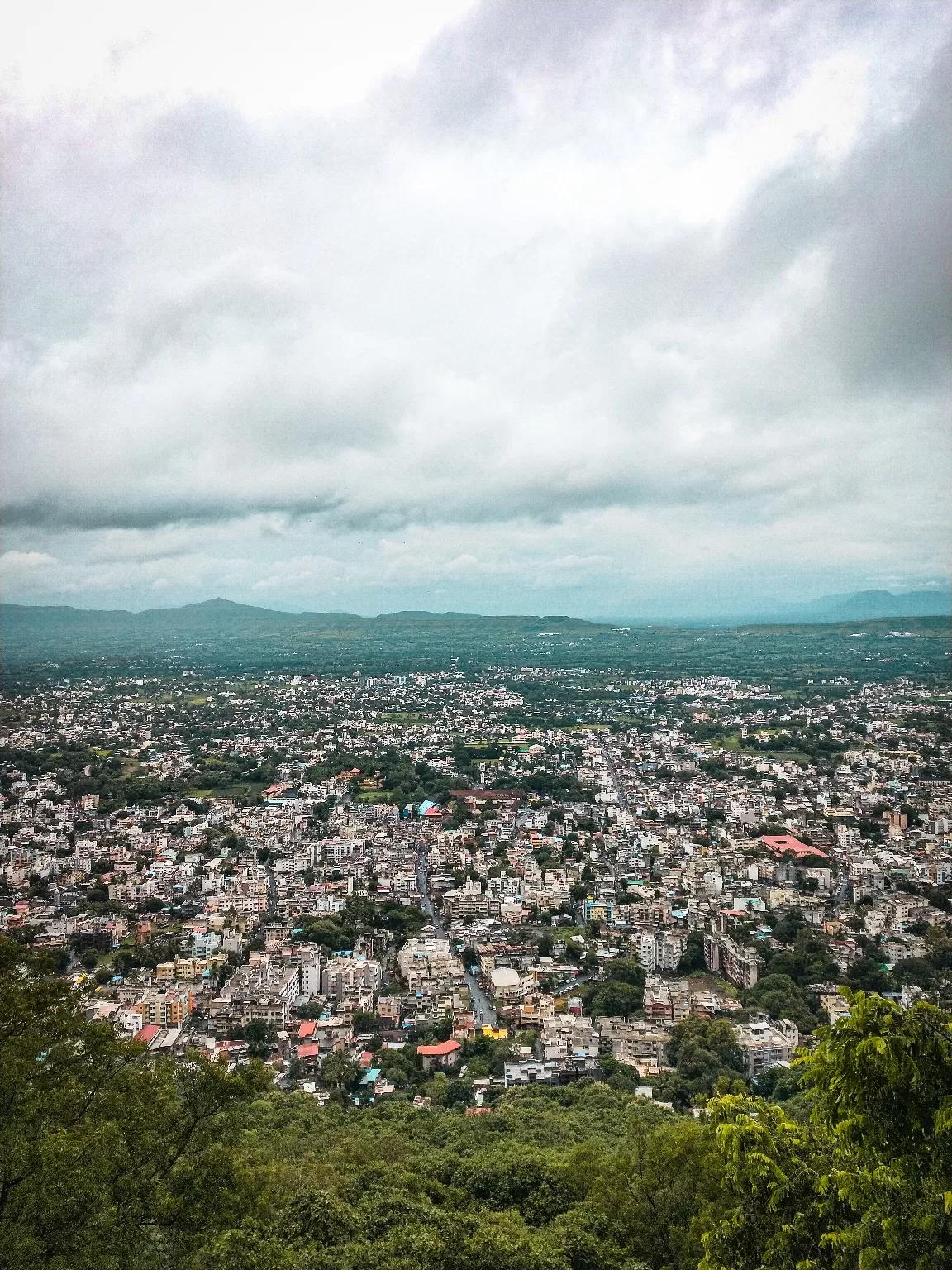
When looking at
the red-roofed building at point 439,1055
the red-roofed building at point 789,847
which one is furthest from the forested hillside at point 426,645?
the red-roofed building at point 439,1055

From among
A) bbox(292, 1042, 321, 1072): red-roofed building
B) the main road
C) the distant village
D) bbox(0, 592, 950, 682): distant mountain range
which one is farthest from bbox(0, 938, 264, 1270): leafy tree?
bbox(0, 592, 950, 682): distant mountain range

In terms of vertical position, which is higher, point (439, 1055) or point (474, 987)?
point (439, 1055)

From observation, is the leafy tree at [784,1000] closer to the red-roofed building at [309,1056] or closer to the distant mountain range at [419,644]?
the red-roofed building at [309,1056]

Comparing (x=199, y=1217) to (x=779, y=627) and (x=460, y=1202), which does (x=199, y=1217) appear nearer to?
(x=460, y=1202)

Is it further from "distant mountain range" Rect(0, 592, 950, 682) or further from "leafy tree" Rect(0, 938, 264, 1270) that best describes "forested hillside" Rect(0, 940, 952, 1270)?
"distant mountain range" Rect(0, 592, 950, 682)

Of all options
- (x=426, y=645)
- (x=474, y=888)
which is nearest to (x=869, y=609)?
(x=426, y=645)

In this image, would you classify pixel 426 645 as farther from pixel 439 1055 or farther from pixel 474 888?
pixel 439 1055
